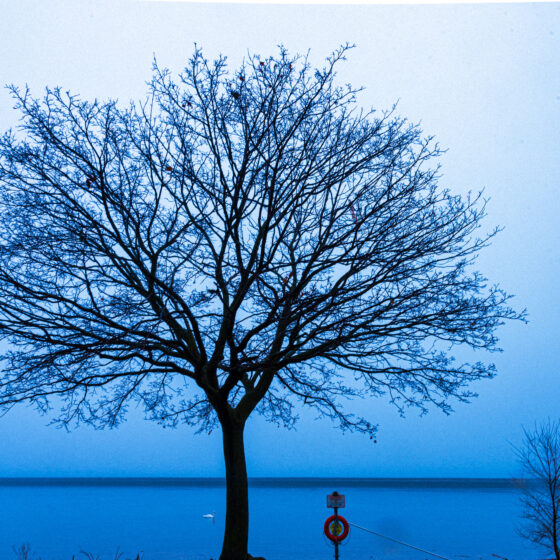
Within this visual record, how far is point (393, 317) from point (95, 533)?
45845 mm

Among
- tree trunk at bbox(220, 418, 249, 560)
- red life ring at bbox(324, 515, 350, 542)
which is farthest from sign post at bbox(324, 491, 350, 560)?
tree trunk at bbox(220, 418, 249, 560)

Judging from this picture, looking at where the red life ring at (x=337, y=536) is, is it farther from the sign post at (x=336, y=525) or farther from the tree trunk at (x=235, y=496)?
the tree trunk at (x=235, y=496)

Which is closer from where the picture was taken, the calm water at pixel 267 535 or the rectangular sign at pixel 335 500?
the rectangular sign at pixel 335 500

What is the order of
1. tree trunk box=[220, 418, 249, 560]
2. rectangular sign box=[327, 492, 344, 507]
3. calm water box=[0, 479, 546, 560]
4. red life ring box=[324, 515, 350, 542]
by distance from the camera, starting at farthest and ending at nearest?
1. calm water box=[0, 479, 546, 560]
2. red life ring box=[324, 515, 350, 542]
3. rectangular sign box=[327, 492, 344, 507]
4. tree trunk box=[220, 418, 249, 560]

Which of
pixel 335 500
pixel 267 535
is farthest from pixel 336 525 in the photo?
pixel 267 535

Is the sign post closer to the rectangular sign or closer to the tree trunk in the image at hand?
the rectangular sign

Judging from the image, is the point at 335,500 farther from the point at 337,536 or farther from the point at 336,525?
the point at 337,536

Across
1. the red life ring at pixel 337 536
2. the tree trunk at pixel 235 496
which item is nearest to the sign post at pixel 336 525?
the red life ring at pixel 337 536

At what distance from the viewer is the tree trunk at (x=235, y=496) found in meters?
11.3

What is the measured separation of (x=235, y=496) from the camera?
11570 mm

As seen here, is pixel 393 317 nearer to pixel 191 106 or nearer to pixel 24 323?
pixel 191 106

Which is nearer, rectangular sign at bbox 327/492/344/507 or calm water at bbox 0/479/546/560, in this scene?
rectangular sign at bbox 327/492/344/507

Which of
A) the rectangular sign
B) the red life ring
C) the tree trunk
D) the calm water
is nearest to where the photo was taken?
the tree trunk

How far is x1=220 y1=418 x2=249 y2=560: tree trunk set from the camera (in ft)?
37.0
